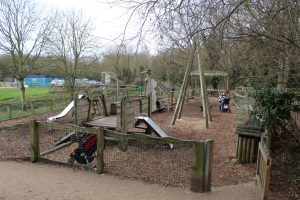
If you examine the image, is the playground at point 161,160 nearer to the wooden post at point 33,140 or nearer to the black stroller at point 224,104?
the wooden post at point 33,140

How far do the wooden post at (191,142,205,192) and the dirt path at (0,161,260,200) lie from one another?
6.2 inches

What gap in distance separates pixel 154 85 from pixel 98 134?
11.3 metres

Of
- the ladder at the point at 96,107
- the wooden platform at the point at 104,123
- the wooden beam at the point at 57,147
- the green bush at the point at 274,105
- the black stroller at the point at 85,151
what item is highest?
the green bush at the point at 274,105

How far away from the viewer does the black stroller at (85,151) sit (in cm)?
603

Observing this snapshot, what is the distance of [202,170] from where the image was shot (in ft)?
15.7

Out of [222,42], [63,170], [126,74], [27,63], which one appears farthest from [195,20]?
[126,74]

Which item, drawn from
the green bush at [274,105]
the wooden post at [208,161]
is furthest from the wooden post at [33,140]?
the green bush at [274,105]

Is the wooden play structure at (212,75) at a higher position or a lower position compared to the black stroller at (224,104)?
higher

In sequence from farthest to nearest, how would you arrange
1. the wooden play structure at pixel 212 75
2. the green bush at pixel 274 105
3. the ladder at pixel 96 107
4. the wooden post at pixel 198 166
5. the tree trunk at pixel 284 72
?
the wooden play structure at pixel 212 75, the ladder at pixel 96 107, the green bush at pixel 274 105, the tree trunk at pixel 284 72, the wooden post at pixel 198 166

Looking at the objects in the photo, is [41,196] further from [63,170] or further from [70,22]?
[70,22]

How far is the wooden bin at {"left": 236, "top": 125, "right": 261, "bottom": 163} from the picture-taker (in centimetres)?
657

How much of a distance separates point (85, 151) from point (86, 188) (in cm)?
126

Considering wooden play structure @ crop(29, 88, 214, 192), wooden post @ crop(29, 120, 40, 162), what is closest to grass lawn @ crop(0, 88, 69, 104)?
wooden play structure @ crop(29, 88, 214, 192)

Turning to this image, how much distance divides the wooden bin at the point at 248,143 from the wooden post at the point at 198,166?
7.07 ft
